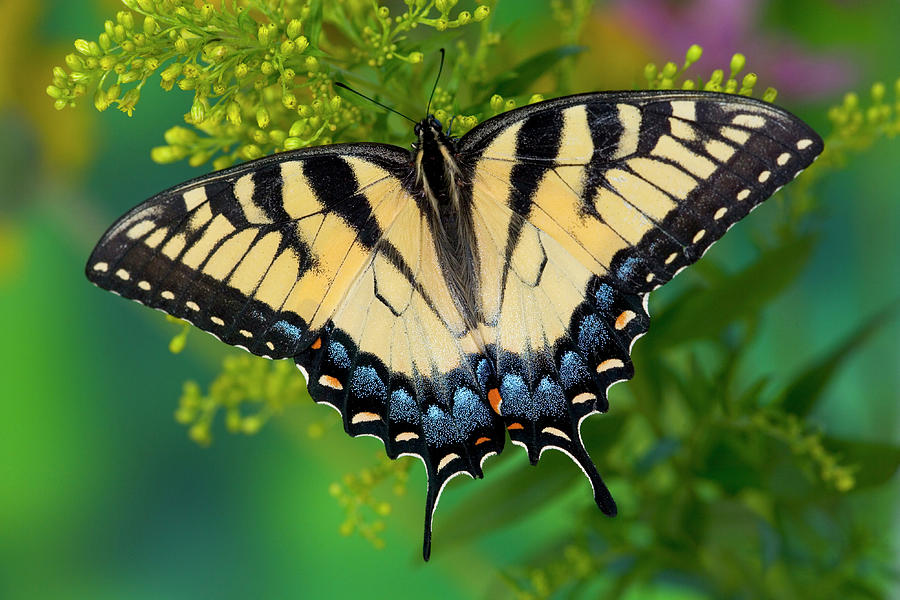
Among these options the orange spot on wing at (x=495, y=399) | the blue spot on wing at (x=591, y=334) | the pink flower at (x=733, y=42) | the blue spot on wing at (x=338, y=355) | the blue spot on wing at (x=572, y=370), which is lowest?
the blue spot on wing at (x=338, y=355)

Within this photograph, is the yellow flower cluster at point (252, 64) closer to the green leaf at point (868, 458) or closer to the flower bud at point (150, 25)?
the flower bud at point (150, 25)

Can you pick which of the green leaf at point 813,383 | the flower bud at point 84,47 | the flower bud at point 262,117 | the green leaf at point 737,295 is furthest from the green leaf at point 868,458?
the flower bud at point 84,47

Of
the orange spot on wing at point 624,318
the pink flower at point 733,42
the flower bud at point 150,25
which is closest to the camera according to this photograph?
the flower bud at point 150,25

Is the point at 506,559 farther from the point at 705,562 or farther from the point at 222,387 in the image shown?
the point at 222,387

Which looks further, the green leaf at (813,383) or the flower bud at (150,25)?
the green leaf at (813,383)

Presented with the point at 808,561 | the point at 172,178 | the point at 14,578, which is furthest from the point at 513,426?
the point at 14,578

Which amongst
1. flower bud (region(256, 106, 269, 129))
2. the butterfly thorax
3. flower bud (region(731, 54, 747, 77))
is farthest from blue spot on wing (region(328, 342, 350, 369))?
flower bud (region(731, 54, 747, 77))

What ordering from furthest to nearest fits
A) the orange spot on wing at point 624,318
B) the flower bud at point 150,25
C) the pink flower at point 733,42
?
the pink flower at point 733,42
the orange spot on wing at point 624,318
the flower bud at point 150,25

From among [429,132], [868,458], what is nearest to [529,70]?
[429,132]

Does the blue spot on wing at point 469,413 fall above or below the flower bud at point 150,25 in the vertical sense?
below

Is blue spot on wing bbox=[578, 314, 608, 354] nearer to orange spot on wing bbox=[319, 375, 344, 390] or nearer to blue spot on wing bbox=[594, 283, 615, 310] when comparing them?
blue spot on wing bbox=[594, 283, 615, 310]
